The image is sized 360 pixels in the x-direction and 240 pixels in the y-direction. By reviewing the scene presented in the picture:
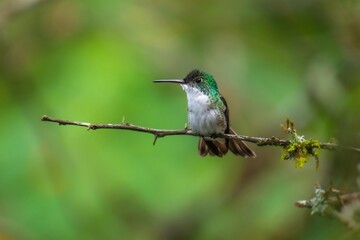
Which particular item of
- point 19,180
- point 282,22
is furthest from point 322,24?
point 19,180

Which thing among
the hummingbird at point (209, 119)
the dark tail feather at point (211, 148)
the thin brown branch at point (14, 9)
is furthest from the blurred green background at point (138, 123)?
the dark tail feather at point (211, 148)

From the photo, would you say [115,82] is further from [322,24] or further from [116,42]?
[322,24]

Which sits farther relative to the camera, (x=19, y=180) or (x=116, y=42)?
(x=116, y=42)

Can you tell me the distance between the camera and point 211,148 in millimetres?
4078

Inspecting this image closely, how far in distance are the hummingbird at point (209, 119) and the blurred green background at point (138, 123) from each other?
3.37 metres

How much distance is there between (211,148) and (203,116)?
168 millimetres

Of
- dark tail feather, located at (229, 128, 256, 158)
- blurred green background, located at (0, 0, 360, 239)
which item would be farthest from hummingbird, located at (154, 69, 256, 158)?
blurred green background, located at (0, 0, 360, 239)

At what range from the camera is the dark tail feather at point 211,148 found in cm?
405

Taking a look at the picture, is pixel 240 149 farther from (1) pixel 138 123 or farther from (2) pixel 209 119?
(1) pixel 138 123

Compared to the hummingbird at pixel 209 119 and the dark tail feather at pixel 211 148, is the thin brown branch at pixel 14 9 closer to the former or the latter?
the hummingbird at pixel 209 119

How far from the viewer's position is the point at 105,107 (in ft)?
28.2

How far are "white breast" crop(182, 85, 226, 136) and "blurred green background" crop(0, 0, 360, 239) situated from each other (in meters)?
3.45

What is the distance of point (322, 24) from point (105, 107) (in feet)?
7.82

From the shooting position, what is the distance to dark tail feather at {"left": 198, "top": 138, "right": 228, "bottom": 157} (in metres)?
4.05
